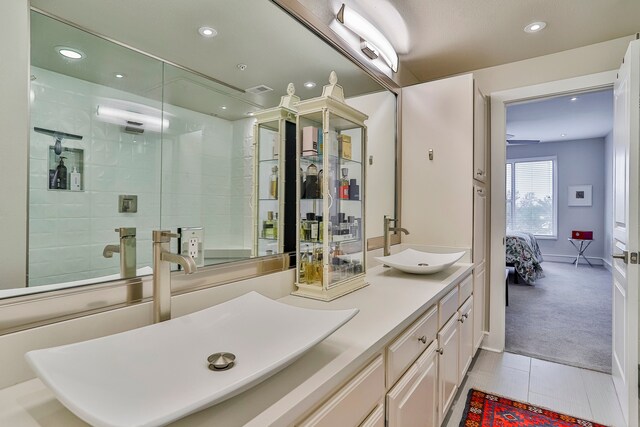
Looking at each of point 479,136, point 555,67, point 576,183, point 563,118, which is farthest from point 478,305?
point 576,183

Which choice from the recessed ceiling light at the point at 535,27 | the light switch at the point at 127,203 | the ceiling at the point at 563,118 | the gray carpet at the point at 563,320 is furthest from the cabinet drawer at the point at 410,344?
the ceiling at the point at 563,118

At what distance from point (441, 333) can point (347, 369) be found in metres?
0.97

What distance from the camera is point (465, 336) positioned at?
2121 mm

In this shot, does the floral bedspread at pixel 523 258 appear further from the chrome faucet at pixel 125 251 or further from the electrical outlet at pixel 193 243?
the chrome faucet at pixel 125 251

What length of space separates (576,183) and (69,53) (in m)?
8.55

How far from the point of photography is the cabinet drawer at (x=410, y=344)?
1.09 metres

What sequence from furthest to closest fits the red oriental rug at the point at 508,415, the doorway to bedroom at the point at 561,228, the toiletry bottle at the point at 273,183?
the doorway to bedroom at the point at 561,228
the red oriental rug at the point at 508,415
the toiletry bottle at the point at 273,183

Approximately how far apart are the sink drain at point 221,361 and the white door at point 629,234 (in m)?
2.10

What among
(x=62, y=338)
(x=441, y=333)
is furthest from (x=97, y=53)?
(x=441, y=333)

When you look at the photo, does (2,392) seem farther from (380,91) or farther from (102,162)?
(380,91)

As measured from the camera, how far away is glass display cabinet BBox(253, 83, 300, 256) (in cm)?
144

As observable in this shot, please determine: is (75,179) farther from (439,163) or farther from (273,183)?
(439,163)

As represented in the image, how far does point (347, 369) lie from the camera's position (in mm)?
820

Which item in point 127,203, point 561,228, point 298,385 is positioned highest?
point 127,203
